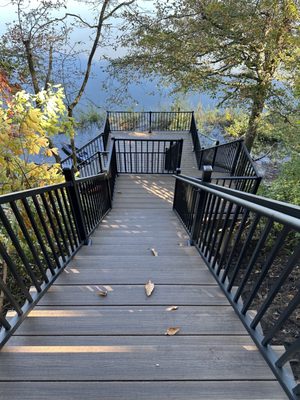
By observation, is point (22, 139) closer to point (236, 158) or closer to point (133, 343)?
point (133, 343)

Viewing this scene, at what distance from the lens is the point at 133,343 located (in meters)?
1.48

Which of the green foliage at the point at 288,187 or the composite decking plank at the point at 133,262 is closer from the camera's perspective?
the composite decking plank at the point at 133,262

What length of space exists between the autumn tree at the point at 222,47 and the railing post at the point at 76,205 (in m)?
5.85

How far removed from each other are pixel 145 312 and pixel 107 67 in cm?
908

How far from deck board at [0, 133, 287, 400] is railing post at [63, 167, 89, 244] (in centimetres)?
50

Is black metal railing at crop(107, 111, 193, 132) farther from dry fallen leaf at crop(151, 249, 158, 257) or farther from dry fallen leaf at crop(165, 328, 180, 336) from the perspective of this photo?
dry fallen leaf at crop(165, 328, 180, 336)

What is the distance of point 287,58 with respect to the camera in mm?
6141

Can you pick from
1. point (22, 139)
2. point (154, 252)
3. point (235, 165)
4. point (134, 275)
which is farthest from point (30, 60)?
point (134, 275)

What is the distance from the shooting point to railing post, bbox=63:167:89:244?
2.39 m

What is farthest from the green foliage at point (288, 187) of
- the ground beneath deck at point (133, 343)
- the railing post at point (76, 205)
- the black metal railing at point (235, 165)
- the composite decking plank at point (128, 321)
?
the railing post at point (76, 205)

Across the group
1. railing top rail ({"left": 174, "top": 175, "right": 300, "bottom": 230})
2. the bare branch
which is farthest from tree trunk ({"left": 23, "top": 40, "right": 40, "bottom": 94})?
railing top rail ({"left": 174, "top": 175, "right": 300, "bottom": 230})

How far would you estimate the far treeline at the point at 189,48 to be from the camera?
5.98m

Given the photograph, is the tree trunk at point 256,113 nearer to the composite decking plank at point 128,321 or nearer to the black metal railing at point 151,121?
the black metal railing at point 151,121

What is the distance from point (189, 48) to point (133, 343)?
23.9ft
